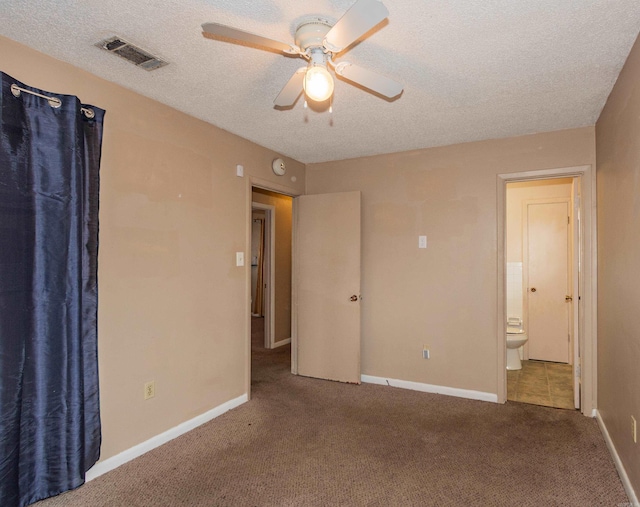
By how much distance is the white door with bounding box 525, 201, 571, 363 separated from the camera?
194 inches

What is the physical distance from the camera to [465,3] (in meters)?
1.70

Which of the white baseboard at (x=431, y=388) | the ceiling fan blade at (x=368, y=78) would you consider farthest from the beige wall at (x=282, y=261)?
the ceiling fan blade at (x=368, y=78)

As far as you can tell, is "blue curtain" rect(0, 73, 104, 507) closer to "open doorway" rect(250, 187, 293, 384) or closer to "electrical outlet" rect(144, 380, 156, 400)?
"electrical outlet" rect(144, 380, 156, 400)

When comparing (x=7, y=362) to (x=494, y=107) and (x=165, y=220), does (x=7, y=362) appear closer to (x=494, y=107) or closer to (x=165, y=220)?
(x=165, y=220)

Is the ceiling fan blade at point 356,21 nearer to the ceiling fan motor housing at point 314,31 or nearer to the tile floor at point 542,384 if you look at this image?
the ceiling fan motor housing at point 314,31

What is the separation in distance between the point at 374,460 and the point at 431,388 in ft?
4.87

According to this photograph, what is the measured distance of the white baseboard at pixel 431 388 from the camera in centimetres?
363

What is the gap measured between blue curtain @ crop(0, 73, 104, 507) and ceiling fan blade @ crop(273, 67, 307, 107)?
3.59 feet

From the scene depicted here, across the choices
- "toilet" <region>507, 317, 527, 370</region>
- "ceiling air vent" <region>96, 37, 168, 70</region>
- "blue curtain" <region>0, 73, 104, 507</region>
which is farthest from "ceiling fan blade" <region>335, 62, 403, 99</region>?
"toilet" <region>507, 317, 527, 370</region>

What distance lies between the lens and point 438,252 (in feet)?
12.6

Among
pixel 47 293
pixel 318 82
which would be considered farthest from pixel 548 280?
pixel 47 293

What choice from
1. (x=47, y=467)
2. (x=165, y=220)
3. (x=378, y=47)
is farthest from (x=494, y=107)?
(x=47, y=467)

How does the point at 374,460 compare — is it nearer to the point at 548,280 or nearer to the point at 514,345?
the point at 514,345

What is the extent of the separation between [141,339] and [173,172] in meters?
1.19
